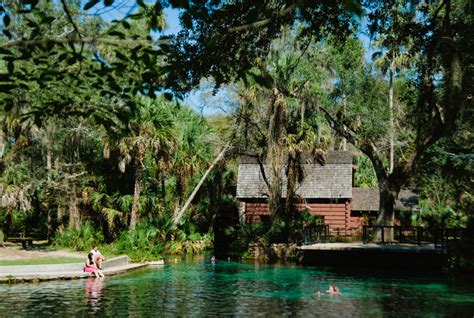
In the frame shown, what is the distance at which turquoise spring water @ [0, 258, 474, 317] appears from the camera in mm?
16484

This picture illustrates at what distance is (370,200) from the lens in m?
48.1

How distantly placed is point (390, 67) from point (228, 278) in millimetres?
30209

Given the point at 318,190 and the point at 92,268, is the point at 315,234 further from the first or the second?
the point at 92,268

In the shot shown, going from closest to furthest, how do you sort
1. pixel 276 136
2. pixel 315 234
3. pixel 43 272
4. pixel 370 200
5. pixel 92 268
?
pixel 43 272, pixel 92 268, pixel 276 136, pixel 315 234, pixel 370 200

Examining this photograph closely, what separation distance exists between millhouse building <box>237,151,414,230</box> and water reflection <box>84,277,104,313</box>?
2161cm

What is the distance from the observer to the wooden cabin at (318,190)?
4362 cm

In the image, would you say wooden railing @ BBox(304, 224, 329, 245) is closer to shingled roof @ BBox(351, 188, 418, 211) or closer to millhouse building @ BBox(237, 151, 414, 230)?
millhouse building @ BBox(237, 151, 414, 230)

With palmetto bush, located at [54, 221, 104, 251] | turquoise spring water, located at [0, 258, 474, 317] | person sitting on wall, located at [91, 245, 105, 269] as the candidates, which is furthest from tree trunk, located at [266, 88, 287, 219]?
person sitting on wall, located at [91, 245, 105, 269]

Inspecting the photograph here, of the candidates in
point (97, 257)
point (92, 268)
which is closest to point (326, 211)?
point (97, 257)

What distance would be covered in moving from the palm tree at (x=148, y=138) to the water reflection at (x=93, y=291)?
10.3 m

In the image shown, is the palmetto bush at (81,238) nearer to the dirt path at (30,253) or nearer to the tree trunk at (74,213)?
the tree trunk at (74,213)

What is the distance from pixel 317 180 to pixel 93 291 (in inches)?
1053

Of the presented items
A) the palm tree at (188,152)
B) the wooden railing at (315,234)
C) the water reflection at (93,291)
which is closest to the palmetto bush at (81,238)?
the palm tree at (188,152)

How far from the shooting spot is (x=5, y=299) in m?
17.9
